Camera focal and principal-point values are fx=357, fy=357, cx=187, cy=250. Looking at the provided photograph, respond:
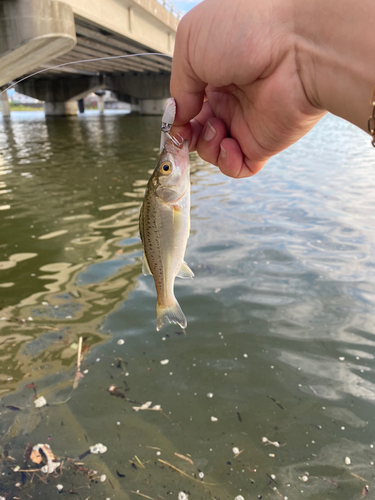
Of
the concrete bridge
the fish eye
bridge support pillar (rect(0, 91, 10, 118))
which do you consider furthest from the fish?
bridge support pillar (rect(0, 91, 10, 118))

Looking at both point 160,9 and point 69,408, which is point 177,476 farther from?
point 160,9

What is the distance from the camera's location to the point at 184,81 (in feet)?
8.17

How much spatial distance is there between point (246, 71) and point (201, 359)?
128 inches

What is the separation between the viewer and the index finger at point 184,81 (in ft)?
7.79

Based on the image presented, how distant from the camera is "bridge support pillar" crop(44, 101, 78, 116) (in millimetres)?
54344

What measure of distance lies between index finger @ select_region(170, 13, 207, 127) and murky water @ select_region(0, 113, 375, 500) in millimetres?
2923

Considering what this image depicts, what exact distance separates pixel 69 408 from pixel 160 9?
88.0ft

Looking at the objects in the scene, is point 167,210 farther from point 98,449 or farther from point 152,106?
point 152,106

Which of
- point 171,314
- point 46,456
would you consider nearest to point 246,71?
point 171,314

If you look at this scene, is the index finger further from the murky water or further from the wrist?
the murky water

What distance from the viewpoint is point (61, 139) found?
2639cm

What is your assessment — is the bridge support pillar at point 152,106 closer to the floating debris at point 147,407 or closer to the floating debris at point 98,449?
the floating debris at point 147,407

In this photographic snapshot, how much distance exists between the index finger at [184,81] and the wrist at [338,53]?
71 centimetres

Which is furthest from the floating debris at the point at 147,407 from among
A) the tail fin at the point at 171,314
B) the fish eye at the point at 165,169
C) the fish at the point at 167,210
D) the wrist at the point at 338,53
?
the wrist at the point at 338,53
